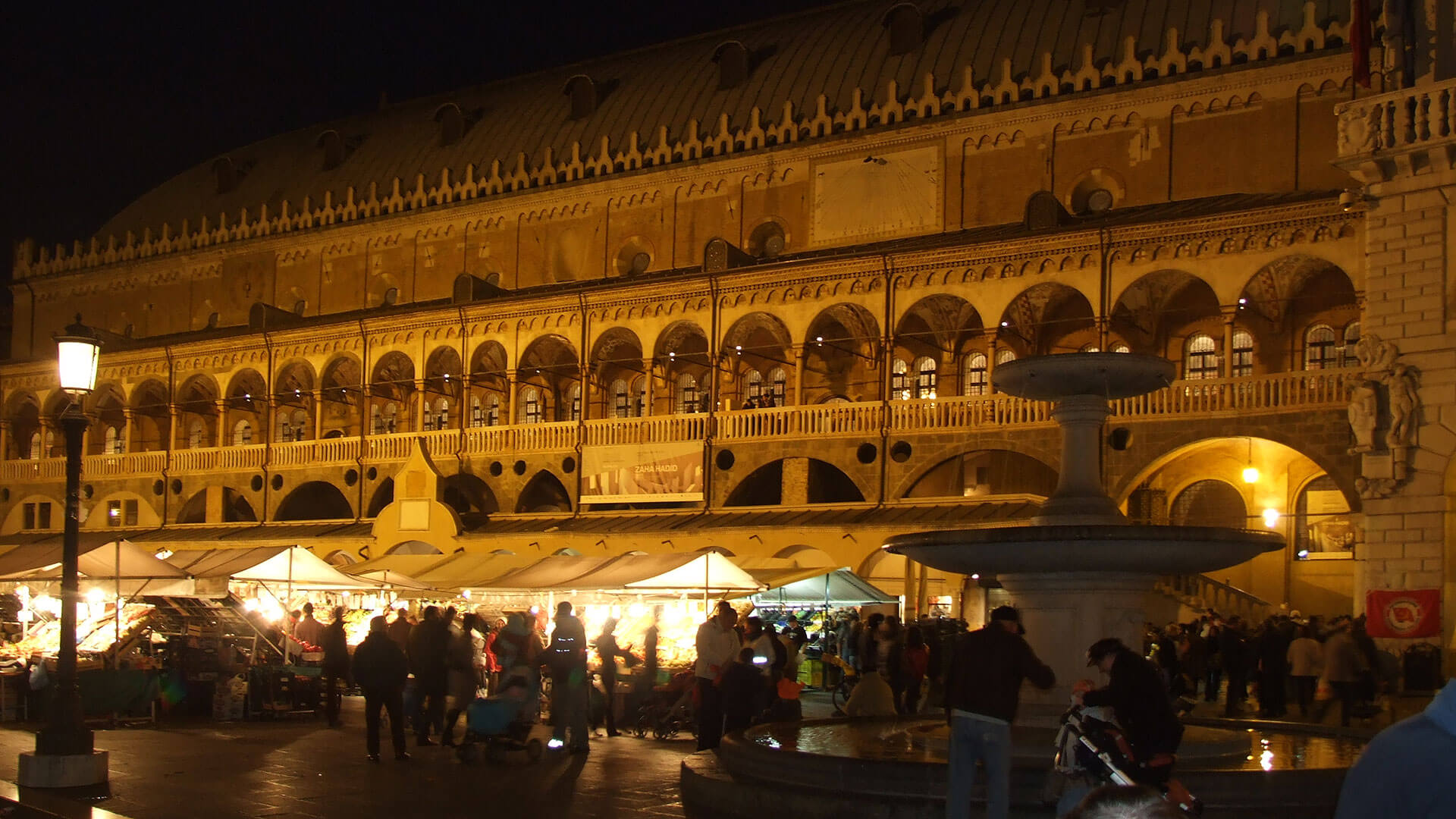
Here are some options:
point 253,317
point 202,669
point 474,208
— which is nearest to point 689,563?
point 202,669

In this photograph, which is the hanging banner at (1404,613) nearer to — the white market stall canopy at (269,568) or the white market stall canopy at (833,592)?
the white market stall canopy at (833,592)

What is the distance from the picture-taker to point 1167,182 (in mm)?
35219

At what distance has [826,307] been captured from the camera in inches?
1420

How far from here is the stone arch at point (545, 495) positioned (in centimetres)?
4192

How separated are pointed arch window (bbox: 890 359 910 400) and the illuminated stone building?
132 mm

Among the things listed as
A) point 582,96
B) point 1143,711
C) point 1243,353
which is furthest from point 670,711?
point 582,96

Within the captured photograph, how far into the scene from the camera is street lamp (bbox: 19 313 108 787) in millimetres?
13656

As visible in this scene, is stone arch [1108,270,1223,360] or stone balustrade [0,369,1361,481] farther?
stone arch [1108,270,1223,360]

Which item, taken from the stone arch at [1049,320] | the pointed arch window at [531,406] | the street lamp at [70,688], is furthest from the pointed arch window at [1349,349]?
the street lamp at [70,688]

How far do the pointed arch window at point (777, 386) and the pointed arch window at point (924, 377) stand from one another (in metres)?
3.54

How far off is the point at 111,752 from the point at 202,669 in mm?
5609

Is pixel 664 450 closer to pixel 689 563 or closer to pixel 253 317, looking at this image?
pixel 689 563

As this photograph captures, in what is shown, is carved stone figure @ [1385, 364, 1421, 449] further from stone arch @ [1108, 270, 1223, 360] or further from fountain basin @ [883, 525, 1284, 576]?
fountain basin @ [883, 525, 1284, 576]

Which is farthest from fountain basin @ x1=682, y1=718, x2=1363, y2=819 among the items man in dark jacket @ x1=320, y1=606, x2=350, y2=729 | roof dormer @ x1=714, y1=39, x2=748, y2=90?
roof dormer @ x1=714, y1=39, x2=748, y2=90
